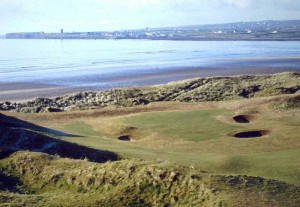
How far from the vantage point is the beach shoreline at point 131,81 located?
6569cm

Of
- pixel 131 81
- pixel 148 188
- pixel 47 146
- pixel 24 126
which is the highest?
pixel 148 188

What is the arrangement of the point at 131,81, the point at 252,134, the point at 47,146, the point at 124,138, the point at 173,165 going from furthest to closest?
→ 1. the point at 131,81
2. the point at 124,138
3. the point at 252,134
4. the point at 47,146
5. the point at 173,165

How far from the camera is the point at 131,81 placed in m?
77.3

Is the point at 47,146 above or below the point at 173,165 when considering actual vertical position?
below

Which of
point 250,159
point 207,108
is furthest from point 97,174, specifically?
point 207,108

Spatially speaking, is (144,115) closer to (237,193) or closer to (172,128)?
(172,128)

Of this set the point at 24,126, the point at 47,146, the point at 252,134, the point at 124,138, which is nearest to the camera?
the point at 47,146

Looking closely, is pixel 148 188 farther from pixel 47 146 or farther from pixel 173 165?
pixel 47 146

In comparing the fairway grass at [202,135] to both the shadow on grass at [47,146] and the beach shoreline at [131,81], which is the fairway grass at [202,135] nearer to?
the shadow on grass at [47,146]

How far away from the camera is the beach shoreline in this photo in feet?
216

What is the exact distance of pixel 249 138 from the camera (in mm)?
33500

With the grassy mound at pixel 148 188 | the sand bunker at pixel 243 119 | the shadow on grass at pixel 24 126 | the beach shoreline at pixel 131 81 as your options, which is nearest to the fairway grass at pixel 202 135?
the sand bunker at pixel 243 119

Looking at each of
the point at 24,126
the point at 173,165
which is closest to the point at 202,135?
the point at 24,126

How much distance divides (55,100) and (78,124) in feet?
56.2
